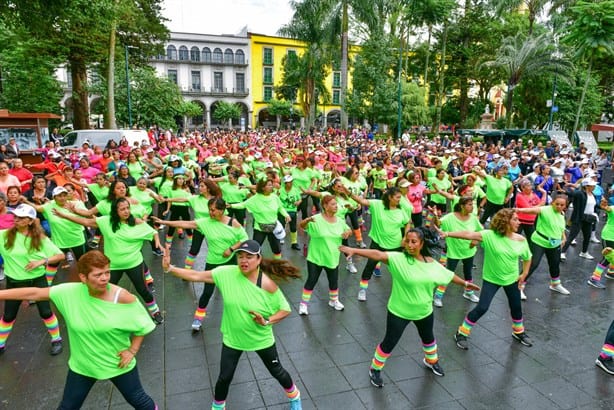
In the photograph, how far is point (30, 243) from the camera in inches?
183

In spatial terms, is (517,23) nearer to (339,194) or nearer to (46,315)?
(339,194)

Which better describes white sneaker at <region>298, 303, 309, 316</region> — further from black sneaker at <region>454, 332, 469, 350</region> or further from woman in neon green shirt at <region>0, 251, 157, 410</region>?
woman in neon green shirt at <region>0, 251, 157, 410</region>

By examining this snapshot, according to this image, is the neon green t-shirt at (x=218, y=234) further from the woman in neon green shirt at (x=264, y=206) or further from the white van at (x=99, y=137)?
the white van at (x=99, y=137)

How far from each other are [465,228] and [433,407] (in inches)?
103

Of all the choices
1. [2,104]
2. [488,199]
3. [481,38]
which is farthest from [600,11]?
[2,104]

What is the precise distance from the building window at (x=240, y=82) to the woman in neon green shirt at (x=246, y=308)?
56.9 meters

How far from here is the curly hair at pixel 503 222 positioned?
483 cm

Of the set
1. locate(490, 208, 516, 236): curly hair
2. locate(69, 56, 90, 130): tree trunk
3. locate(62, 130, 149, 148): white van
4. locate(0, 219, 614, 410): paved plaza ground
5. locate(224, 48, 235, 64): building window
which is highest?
locate(224, 48, 235, 64): building window

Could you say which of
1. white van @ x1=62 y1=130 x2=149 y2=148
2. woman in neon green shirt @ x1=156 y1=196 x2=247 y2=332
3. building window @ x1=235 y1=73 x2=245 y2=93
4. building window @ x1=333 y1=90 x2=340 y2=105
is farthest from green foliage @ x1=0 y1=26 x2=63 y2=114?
building window @ x1=333 y1=90 x2=340 y2=105

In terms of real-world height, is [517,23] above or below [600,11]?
above

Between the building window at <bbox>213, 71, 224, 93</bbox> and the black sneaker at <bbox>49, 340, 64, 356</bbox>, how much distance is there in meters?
55.1

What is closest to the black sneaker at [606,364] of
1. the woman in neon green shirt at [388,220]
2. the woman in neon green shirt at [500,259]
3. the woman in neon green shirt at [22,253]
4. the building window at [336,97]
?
the woman in neon green shirt at [500,259]

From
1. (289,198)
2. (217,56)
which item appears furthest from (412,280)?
(217,56)

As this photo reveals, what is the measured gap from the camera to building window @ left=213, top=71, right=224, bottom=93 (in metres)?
56.4
